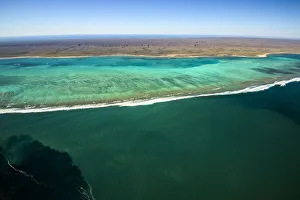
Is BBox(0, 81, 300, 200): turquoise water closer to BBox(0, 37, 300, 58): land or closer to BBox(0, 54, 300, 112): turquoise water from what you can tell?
BBox(0, 54, 300, 112): turquoise water

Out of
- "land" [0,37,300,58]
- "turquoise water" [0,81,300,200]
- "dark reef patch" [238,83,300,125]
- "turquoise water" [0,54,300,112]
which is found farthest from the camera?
"land" [0,37,300,58]

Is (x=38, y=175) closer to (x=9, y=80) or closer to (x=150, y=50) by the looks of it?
(x=9, y=80)

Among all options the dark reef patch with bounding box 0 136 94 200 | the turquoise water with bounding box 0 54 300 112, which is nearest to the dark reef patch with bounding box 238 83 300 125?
the turquoise water with bounding box 0 54 300 112

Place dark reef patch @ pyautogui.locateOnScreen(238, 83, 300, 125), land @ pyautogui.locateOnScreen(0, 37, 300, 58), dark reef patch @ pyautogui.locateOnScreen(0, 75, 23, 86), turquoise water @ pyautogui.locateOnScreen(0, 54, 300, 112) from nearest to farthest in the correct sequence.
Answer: dark reef patch @ pyautogui.locateOnScreen(238, 83, 300, 125), turquoise water @ pyautogui.locateOnScreen(0, 54, 300, 112), dark reef patch @ pyautogui.locateOnScreen(0, 75, 23, 86), land @ pyautogui.locateOnScreen(0, 37, 300, 58)

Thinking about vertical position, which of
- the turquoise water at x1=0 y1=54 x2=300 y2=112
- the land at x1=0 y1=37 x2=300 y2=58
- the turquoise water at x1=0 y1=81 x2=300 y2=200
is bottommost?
the turquoise water at x1=0 y1=81 x2=300 y2=200

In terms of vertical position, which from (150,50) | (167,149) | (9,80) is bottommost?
(167,149)

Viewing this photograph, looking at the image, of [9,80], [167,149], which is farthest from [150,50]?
[167,149]

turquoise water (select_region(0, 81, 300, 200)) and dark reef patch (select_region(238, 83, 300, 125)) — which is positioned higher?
dark reef patch (select_region(238, 83, 300, 125))
